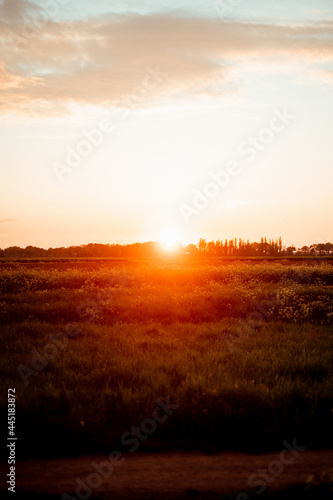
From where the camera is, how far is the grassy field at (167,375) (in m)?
6.40

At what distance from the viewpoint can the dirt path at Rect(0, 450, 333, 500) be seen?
4914 mm

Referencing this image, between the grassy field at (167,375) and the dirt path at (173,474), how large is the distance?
0.32 meters

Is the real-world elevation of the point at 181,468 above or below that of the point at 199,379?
below

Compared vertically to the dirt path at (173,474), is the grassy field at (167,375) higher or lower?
higher

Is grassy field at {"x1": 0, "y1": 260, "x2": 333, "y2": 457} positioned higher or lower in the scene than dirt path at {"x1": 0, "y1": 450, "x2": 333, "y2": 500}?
higher

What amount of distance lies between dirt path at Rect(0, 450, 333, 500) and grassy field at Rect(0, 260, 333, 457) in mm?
321

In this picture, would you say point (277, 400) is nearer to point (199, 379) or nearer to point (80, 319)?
point (199, 379)

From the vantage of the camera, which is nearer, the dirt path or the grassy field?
the dirt path

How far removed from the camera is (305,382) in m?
8.12

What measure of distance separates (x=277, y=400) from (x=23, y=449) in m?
3.82

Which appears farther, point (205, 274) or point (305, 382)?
point (205, 274)

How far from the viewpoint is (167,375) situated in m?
8.12

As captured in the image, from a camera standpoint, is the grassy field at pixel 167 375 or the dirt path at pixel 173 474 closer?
the dirt path at pixel 173 474

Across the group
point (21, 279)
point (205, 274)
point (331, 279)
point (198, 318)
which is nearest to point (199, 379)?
point (198, 318)
